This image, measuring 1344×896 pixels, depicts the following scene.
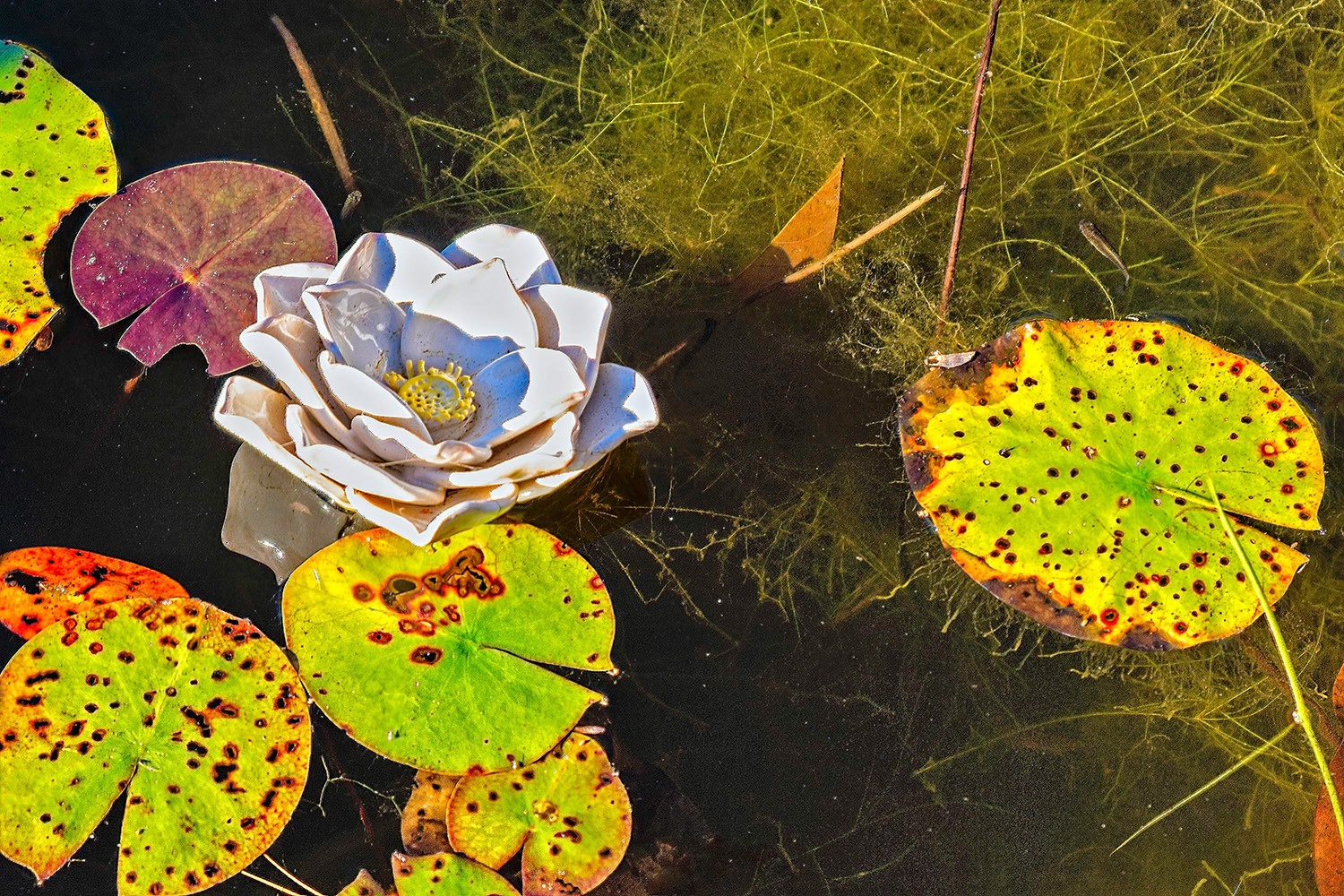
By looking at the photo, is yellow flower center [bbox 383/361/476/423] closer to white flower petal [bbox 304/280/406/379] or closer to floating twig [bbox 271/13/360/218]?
white flower petal [bbox 304/280/406/379]

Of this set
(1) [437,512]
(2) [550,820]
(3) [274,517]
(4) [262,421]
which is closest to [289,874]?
(2) [550,820]

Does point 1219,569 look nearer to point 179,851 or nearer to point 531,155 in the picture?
point 531,155

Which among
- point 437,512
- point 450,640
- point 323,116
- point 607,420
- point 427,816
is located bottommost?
point 427,816

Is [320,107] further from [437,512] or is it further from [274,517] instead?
[437,512]

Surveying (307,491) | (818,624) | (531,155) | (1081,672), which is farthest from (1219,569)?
(307,491)

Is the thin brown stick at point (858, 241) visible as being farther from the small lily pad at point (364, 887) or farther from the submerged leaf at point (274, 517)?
the small lily pad at point (364, 887)

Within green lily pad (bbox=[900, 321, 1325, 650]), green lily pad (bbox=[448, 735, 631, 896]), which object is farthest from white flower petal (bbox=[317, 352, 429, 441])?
green lily pad (bbox=[900, 321, 1325, 650])

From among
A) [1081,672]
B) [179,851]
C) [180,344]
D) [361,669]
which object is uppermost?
[180,344]

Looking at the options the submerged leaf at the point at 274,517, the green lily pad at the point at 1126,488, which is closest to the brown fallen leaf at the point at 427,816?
the submerged leaf at the point at 274,517
